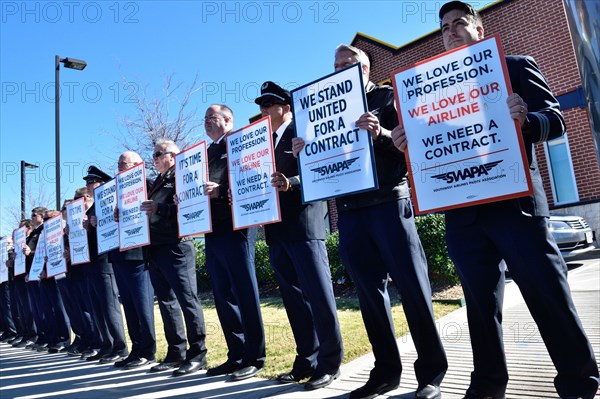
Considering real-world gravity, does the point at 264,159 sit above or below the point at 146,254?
above

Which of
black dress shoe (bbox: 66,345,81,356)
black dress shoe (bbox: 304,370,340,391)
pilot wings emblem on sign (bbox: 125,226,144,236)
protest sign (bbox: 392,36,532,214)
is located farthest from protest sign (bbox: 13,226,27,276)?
protest sign (bbox: 392,36,532,214)

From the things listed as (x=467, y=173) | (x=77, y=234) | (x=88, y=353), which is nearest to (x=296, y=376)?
(x=467, y=173)

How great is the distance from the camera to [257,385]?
13.2ft

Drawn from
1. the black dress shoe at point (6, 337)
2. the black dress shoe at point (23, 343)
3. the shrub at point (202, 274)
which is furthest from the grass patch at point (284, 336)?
the shrub at point (202, 274)

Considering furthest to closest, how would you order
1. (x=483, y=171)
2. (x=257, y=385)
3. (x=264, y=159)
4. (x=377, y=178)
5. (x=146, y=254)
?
(x=146, y=254), (x=264, y=159), (x=257, y=385), (x=377, y=178), (x=483, y=171)

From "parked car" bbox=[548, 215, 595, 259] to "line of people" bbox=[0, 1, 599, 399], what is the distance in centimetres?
859

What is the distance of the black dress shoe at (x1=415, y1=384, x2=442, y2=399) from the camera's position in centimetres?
306

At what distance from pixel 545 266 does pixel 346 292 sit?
7.44 m

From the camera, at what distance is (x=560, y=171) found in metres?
15.6

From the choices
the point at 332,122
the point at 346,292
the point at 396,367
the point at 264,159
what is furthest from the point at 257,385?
the point at 346,292

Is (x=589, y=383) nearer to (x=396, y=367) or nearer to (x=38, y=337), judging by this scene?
(x=396, y=367)

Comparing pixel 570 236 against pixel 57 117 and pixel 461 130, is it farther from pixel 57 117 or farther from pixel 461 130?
pixel 57 117

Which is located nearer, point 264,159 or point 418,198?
point 418,198

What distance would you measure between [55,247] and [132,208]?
2.91 m
